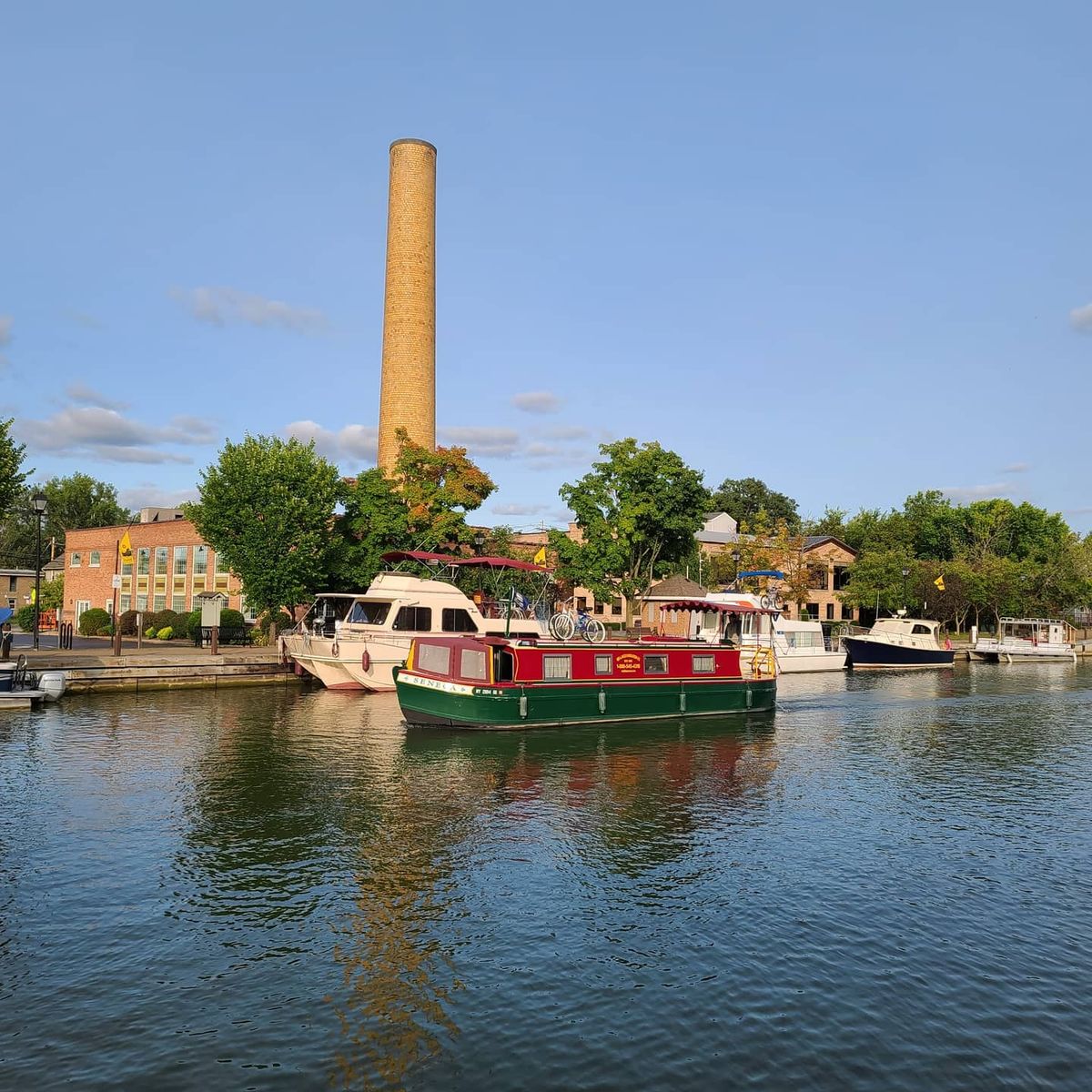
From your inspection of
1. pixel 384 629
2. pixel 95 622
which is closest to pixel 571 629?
pixel 384 629

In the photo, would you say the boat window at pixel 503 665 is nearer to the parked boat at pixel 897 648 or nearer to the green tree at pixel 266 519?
the green tree at pixel 266 519

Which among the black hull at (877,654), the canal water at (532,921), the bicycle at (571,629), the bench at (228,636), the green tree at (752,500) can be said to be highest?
the green tree at (752,500)

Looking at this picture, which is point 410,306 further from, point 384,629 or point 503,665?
point 503,665

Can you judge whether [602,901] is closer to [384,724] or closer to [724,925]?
[724,925]

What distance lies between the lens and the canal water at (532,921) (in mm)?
9898

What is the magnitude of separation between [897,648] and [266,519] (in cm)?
4103

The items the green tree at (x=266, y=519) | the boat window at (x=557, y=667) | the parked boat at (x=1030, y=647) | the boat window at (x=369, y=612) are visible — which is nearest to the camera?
the boat window at (x=557, y=667)

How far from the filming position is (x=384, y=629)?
39.2 m

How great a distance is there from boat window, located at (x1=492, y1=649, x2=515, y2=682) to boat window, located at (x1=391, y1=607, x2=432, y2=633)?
991cm

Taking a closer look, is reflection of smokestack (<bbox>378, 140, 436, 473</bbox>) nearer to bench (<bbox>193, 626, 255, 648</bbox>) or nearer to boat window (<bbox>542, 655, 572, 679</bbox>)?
bench (<bbox>193, 626, 255, 648</bbox>)

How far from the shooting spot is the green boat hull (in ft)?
97.8

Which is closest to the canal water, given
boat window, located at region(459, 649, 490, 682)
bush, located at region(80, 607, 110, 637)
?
boat window, located at region(459, 649, 490, 682)

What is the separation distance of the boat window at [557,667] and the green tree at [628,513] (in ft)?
101

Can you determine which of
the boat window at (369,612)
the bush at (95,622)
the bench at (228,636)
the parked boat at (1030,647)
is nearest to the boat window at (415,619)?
the boat window at (369,612)
